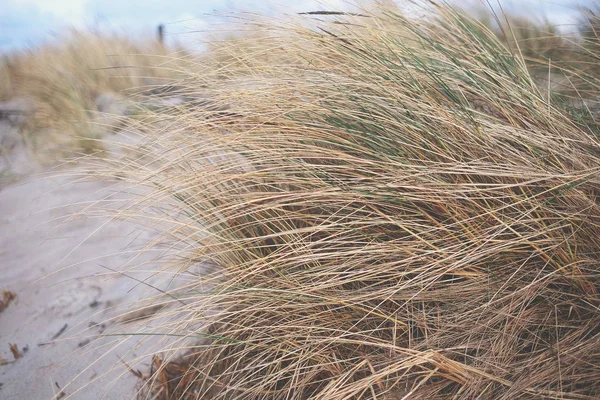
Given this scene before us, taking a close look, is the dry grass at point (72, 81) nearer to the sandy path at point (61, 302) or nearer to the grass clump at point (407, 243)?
the sandy path at point (61, 302)

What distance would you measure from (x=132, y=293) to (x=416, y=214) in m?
1.23

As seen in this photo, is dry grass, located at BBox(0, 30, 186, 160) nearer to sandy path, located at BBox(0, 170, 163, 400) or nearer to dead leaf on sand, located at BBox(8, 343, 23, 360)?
sandy path, located at BBox(0, 170, 163, 400)

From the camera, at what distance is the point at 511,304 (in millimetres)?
1200

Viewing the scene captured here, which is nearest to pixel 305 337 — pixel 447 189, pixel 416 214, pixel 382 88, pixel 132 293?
pixel 416 214

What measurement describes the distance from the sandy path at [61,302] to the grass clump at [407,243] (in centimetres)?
24

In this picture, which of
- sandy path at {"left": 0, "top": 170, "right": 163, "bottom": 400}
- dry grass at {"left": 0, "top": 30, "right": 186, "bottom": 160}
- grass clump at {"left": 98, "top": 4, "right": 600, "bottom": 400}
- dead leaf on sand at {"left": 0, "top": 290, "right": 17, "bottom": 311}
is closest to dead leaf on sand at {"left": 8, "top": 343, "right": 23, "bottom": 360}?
sandy path at {"left": 0, "top": 170, "right": 163, "bottom": 400}

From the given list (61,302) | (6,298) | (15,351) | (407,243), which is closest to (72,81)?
(6,298)

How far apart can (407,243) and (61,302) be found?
150cm

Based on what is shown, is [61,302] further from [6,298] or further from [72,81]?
[72,81]

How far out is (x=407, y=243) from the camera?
128cm

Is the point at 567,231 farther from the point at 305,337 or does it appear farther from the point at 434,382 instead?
the point at 305,337

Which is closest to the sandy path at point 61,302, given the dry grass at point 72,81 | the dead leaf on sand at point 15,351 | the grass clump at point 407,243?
the dead leaf on sand at point 15,351

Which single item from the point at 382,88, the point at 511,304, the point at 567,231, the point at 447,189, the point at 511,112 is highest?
the point at 382,88

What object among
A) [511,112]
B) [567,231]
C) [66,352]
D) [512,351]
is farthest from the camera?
[66,352]
